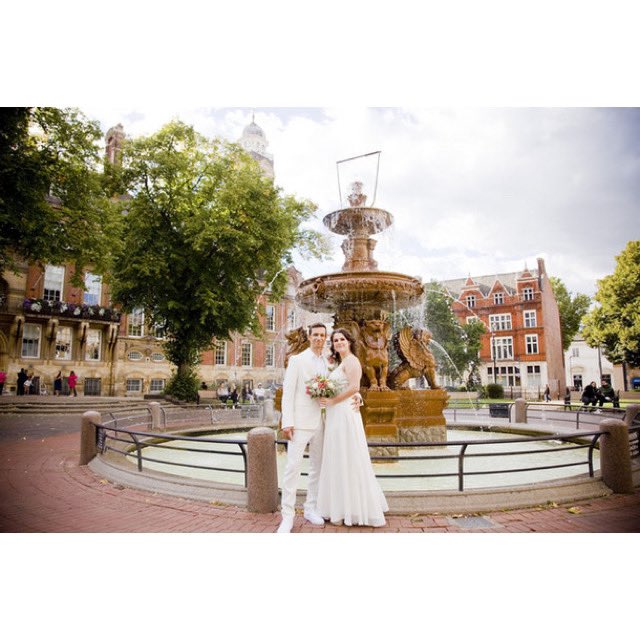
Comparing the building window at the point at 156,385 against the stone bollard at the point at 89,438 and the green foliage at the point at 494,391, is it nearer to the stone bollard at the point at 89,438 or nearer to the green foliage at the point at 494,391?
the green foliage at the point at 494,391

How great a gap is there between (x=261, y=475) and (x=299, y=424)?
1081 millimetres

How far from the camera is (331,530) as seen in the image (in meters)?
4.43

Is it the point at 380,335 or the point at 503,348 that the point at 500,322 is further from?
the point at 380,335

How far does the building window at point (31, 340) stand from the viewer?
27359 mm

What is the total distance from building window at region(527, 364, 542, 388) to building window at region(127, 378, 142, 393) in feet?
122

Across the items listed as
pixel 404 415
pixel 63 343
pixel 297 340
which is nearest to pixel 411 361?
pixel 404 415

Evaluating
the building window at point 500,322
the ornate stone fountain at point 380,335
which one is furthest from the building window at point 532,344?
the ornate stone fountain at point 380,335

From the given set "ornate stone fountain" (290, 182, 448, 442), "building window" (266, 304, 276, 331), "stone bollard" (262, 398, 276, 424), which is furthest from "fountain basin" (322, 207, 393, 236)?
"building window" (266, 304, 276, 331)

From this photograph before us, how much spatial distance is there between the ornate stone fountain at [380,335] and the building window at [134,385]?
2650cm

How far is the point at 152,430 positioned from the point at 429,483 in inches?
335

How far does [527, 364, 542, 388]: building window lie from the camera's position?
44781mm

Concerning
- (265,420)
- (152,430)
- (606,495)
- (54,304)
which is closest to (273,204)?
(265,420)

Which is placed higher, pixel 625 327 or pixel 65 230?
pixel 65 230

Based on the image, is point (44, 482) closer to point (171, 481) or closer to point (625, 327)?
point (171, 481)
